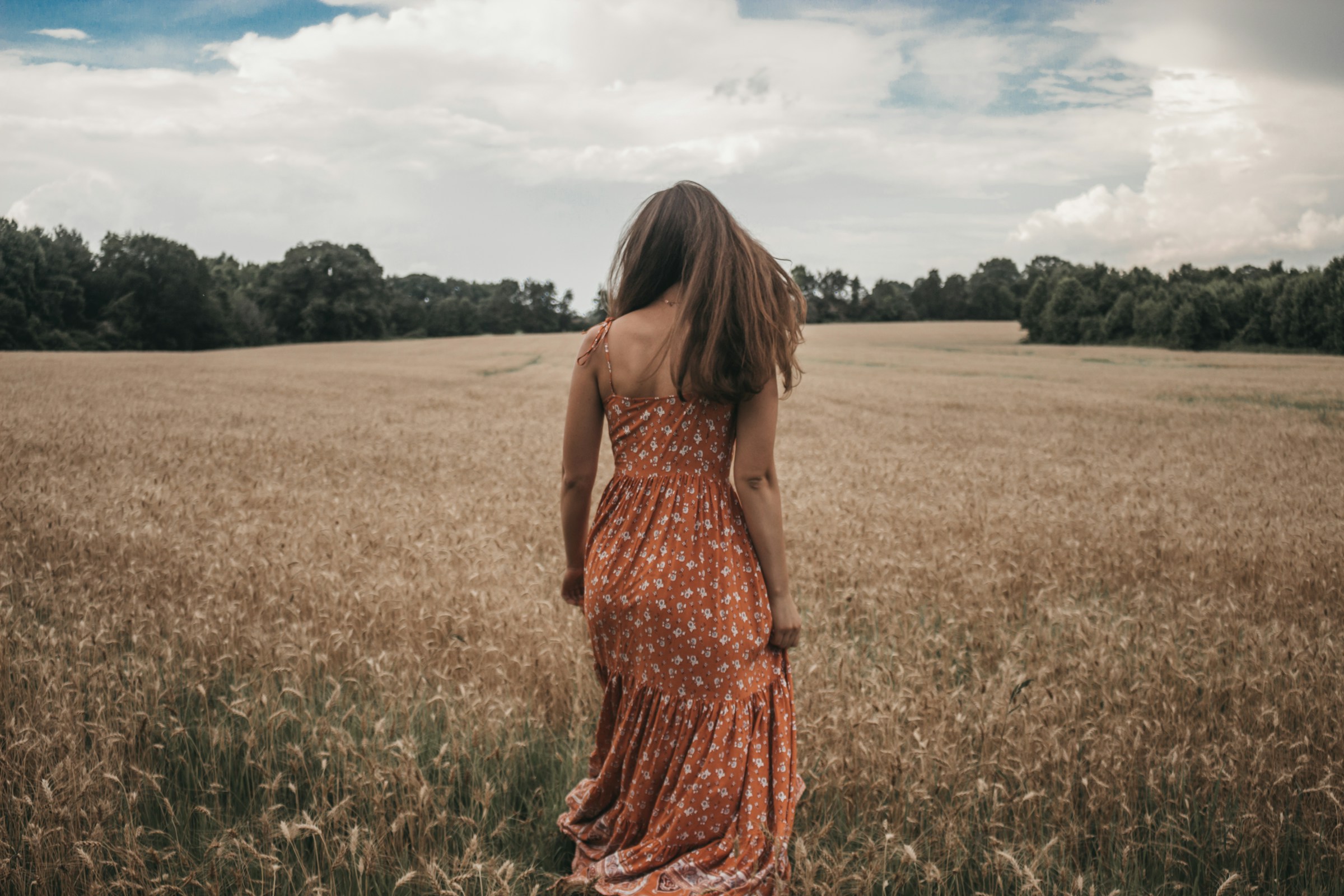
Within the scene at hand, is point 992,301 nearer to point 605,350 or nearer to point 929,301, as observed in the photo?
point 929,301

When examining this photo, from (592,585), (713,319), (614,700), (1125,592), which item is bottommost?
(1125,592)

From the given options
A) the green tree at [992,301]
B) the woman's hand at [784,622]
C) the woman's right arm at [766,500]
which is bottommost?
the woman's hand at [784,622]

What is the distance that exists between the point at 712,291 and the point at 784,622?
45.1 inches

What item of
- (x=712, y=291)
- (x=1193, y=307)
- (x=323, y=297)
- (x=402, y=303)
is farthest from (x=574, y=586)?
(x=402, y=303)

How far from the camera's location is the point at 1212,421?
17375mm

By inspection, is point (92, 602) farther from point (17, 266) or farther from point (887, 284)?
point (887, 284)

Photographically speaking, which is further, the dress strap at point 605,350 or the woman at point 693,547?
the dress strap at point 605,350

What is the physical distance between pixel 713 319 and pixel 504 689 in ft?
8.52

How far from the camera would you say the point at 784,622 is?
2.60 meters

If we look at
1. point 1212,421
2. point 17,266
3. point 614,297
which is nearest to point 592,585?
point 614,297

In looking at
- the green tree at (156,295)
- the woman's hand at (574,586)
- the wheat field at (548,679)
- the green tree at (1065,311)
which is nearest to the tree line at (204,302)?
the green tree at (156,295)

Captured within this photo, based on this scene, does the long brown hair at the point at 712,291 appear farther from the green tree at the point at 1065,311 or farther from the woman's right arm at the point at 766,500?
the green tree at the point at 1065,311

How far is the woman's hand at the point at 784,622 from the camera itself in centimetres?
260

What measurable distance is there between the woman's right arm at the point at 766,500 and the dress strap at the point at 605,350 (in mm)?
452
